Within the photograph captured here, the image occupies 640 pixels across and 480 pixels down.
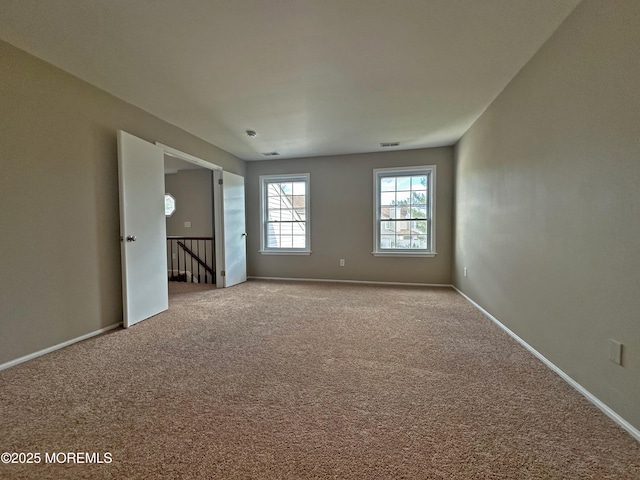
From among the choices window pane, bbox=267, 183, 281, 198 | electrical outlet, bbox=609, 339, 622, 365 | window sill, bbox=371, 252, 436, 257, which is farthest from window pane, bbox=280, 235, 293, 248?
electrical outlet, bbox=609, 339, 622, 365

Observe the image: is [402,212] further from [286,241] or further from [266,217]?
[266,217]

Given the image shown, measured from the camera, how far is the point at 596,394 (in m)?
1.50

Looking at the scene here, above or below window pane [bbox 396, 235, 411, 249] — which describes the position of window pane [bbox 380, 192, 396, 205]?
above

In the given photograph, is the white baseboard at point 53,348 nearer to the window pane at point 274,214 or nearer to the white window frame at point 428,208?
the window pane at point 274,214

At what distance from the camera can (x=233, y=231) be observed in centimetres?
481

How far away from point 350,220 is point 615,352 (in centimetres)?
386

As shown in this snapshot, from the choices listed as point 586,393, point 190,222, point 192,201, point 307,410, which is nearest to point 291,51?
point 307,410

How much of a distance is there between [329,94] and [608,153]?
223cm

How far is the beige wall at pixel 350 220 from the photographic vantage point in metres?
4.61

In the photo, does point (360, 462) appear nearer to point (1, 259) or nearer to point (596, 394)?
point (596, 394)

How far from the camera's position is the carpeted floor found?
1.10m

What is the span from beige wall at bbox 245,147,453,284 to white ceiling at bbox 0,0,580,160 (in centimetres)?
153

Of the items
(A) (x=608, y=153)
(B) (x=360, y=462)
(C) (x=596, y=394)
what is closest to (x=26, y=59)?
(B) (x=360, y=462)

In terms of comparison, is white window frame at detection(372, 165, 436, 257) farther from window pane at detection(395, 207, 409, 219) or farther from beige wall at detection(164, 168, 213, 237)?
beige wall at detection(164, 168, 213, 237)
